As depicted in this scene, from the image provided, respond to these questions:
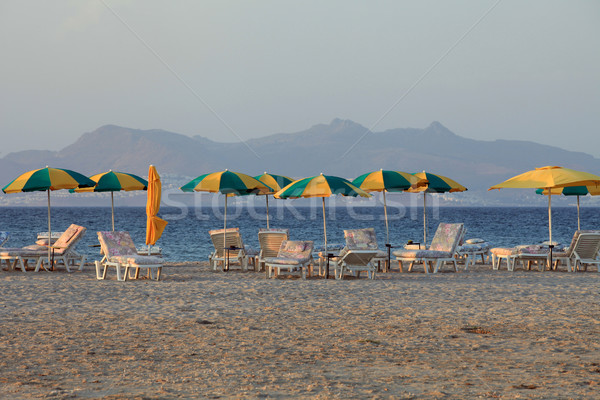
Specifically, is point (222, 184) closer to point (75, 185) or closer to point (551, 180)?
point (75, 185)

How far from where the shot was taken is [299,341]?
6523 mm

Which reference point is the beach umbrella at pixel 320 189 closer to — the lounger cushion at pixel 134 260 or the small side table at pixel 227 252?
the small side table at pixel 227 252

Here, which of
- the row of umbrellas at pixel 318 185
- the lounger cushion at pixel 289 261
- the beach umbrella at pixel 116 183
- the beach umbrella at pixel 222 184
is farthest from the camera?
the beach umbrella at pixel 116 183

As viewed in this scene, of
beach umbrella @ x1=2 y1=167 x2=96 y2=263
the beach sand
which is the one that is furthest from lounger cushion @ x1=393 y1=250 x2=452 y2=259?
beach umbrella @ x1=2 y1=167 x2=96 y2=263

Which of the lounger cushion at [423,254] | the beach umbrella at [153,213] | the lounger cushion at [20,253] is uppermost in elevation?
the beach umbrella at [153,213]

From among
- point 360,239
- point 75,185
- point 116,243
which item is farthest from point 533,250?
point 75,185

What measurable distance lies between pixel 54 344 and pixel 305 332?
2508 mm

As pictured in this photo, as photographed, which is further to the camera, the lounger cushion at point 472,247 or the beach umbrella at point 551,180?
the lounger cushion at point 472,247

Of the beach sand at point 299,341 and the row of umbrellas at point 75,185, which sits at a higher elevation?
the row of umbrellas at point 75,185

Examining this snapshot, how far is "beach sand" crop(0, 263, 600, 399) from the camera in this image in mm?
4816

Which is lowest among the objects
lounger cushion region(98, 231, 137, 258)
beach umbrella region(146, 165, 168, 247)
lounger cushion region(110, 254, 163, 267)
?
lounger cushion region(110, 254, 163, 267)

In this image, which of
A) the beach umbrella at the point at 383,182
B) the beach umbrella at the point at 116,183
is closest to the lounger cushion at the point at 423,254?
the beach umbrella at the point at 383,182

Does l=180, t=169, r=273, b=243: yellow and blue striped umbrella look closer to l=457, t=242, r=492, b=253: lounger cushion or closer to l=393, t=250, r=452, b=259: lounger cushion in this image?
l=393, t=250, r=452, b=259: lounger cushion

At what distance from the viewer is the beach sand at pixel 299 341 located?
15.8 feet
